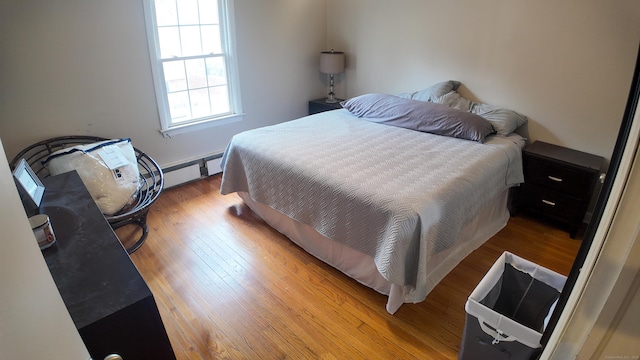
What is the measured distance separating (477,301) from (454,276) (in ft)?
2.68

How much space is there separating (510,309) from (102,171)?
2.71 m

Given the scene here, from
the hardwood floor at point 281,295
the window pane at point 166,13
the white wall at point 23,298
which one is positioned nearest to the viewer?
the white wall at point 23,298

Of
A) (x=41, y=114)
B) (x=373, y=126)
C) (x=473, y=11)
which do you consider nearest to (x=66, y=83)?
(x=41, y=114)

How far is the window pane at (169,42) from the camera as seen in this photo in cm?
309

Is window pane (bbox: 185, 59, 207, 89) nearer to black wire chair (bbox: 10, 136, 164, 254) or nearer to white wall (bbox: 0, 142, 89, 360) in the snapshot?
black wire chair (bbox: 10, 136, 164, 254)

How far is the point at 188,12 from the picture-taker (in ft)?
10.4

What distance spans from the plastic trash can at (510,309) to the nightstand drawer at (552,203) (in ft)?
4.31

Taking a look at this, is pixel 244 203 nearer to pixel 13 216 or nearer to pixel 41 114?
pixel 41 114

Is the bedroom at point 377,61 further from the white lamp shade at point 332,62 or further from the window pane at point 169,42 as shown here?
the white lamp shade at point 332,62

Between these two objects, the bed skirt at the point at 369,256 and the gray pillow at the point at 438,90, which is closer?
the bed skirt at the point at 369,256

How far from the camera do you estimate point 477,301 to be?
1462mm

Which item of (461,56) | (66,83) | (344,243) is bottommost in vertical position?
(344,243)

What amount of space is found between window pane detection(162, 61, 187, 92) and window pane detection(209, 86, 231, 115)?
0.97 ft

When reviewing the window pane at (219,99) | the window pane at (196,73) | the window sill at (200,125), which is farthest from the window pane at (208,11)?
the window sill at (200,125)
